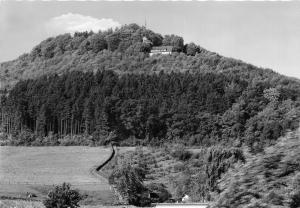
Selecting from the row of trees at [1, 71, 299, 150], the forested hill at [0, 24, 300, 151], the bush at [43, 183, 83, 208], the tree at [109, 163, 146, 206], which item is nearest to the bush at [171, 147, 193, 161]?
the forested hill at [0, 24, 300, 151]

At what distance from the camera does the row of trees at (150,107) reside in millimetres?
96125

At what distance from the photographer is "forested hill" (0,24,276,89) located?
138625 mm

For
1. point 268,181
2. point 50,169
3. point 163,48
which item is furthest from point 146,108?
point 268,181

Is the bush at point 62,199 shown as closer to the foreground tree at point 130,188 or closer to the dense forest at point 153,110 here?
the foreground tree at point 130,188

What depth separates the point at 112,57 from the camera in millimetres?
148625

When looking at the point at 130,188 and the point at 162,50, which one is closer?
the point at 130,188

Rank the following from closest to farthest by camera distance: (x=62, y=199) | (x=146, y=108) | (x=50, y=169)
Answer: (x=62, y=199), (x=50, y=169), (x=146, y=108)

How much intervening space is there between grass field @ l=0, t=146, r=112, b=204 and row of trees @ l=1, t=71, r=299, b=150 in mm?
7538

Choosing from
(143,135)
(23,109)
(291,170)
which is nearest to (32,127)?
(23,109)

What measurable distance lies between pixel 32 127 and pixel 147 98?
17.8m

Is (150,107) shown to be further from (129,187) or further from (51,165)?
(129,187)

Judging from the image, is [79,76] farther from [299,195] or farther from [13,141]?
[299,195]

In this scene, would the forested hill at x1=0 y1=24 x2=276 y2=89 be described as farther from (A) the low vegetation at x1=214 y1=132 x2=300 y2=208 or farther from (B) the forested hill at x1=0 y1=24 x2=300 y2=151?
(A) the low vegetation at x1=214 y1=132 x2=300 y2=208

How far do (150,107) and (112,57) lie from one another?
162ft
